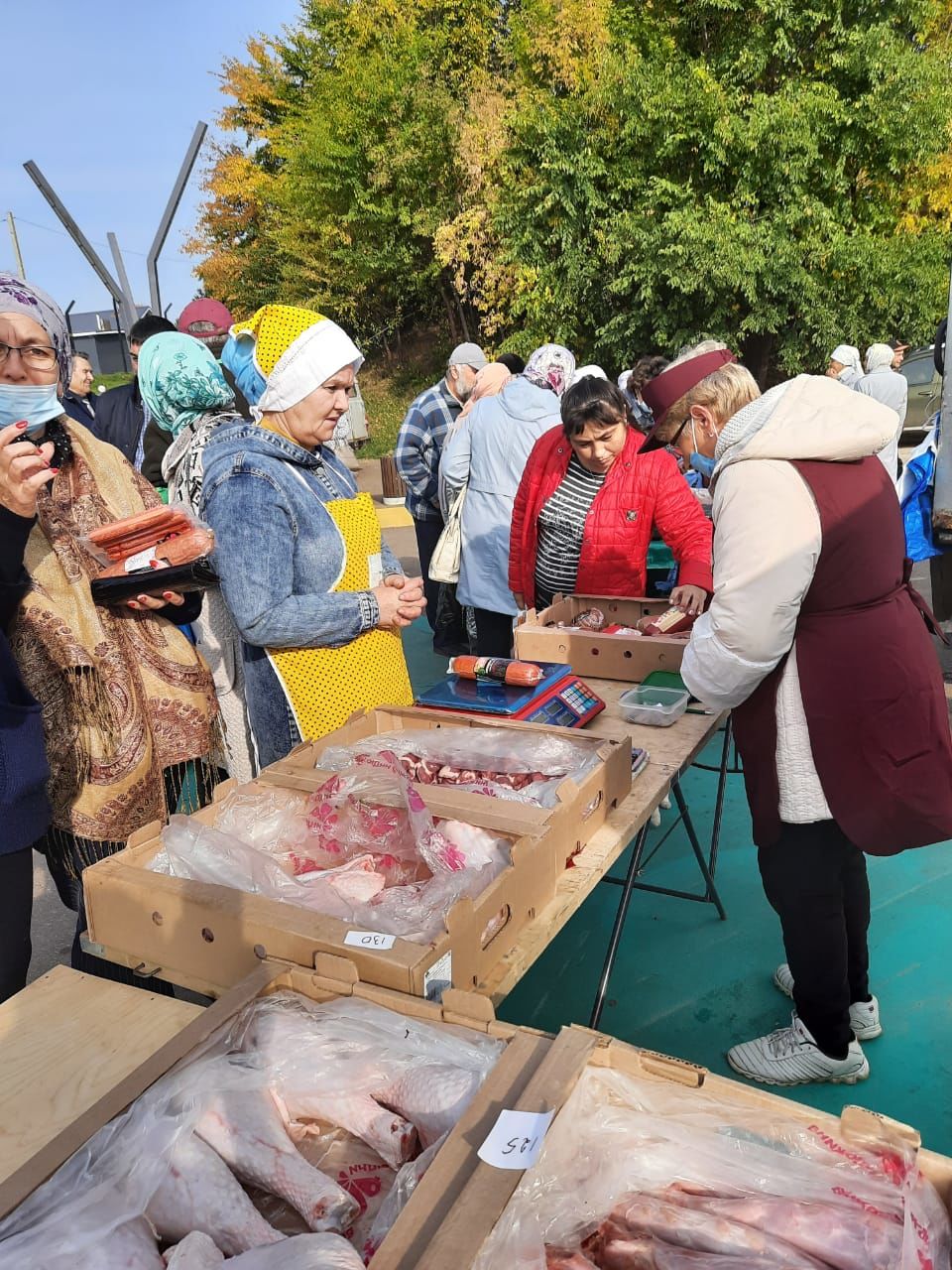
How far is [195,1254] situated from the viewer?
37.6 inches

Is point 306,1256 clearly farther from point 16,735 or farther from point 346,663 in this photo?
point 346,663

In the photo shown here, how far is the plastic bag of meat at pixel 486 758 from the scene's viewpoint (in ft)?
6.35

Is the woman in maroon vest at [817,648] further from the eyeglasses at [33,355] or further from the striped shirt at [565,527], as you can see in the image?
the eyeglasses at [33,355]

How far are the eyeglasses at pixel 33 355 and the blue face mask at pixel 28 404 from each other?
0.13 feet

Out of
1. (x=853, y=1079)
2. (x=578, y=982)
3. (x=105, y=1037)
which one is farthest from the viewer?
(x=578, y=982)

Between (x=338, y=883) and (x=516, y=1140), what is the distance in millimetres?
727

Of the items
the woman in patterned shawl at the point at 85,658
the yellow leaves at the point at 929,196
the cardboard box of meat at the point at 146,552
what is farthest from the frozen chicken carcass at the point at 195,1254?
the yellow leaves at the point at 929,196

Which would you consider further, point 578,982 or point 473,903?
point 578,982

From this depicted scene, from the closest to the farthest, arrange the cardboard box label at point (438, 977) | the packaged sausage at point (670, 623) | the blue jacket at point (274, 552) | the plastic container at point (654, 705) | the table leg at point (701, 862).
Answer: the cardboard box label at point (438, 977), the blue jacket at point (274, 552), the plastic container at point (654, 705), the packaged sausage at point (670, 623), the table leg at point (701, 862)

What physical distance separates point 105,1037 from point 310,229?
23.5 m

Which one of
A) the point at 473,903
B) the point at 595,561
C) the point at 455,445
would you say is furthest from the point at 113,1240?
the point at 455,445

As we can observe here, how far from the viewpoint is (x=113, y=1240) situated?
0.96m

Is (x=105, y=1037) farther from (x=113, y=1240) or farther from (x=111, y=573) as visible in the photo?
(x=111, y=573)

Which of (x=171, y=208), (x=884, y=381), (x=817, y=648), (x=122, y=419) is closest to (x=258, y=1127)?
(x=817, y=648)
